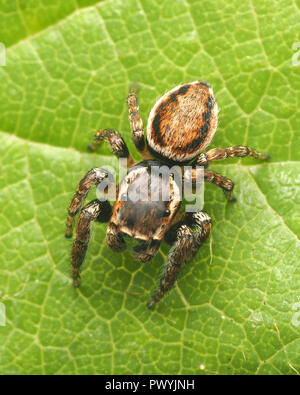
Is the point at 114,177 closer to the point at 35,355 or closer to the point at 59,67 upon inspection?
the point at 59,67

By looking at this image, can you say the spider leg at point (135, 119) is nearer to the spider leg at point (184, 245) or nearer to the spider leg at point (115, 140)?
the spider leg at point (115, 140)

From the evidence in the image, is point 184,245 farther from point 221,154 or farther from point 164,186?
point 221,154

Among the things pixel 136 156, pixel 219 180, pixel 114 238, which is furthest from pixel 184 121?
pixel 114 238

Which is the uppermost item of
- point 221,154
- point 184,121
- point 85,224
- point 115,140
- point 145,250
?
point 184,121

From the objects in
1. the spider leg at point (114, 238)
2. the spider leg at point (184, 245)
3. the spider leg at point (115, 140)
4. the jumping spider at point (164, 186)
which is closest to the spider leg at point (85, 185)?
the jumping spider at point (164, 186)

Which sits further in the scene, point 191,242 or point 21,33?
point 21,33

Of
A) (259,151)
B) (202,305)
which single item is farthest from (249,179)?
(202,305)

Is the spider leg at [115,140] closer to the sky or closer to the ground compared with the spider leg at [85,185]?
closer to the sky
